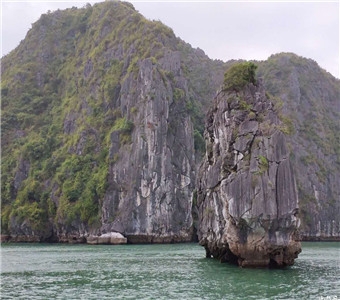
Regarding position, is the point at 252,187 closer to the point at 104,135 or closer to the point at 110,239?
the point at 110,239

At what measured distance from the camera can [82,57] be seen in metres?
122

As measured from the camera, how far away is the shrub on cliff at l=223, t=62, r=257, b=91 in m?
41.9

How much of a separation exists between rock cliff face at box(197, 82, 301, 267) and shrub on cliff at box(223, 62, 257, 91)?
482 mm

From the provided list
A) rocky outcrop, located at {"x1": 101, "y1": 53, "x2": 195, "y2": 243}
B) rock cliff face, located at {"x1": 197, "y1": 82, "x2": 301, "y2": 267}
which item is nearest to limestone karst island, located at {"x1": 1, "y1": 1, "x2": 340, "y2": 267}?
rock cliff face, located at {"x1": 197, "y1": 82, "x2": 301, "y2": 267}

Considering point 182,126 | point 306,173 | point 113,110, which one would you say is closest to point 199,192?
point 182,126

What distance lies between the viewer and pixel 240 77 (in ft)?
138

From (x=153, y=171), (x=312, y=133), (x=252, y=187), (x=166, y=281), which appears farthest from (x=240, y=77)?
(x=312, y=133)

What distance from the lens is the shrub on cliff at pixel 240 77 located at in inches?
1651

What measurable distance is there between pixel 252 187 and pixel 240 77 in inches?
397

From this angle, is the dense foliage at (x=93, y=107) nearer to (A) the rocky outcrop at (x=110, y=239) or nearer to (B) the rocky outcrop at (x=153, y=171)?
(B) the rocky outcrop at (x=153, y=171)

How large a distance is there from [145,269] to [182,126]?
55.0m

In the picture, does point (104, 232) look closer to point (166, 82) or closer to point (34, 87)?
point (166, 82)

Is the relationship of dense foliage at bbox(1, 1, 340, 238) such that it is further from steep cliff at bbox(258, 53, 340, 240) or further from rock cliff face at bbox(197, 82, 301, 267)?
rock cliff face at bbox(197, 82, 301, 267)

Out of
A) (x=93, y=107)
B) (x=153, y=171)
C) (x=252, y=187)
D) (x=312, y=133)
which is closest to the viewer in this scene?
(x=252, y=187)
